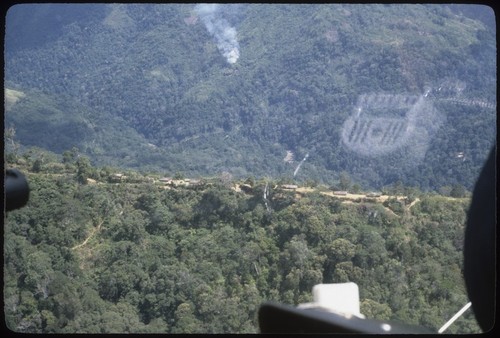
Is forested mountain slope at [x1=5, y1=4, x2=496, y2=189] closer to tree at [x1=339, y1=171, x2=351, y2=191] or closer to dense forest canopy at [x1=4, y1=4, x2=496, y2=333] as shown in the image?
dense forest canopy at [x1=4, y1=4, x2=496, y2=333]

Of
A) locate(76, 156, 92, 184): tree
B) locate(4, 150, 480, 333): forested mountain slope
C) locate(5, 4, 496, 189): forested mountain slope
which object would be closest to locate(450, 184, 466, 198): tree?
locate(4, 150, 480, 333): forested mountain slope

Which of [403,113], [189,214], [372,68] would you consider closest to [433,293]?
[189,214]

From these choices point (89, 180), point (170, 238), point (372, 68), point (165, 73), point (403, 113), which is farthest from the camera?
point (165, 73)

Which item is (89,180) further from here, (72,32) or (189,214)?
(72,32)

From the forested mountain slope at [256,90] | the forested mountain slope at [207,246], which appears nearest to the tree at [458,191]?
the forested mountain slope at [207,246]

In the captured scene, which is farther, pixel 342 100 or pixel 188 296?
pixel 342 100

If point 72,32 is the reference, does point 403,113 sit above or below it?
below

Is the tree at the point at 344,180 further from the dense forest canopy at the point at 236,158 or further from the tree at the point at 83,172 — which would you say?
the tree at the point at 83,172
